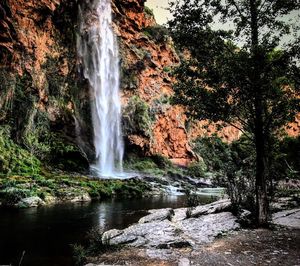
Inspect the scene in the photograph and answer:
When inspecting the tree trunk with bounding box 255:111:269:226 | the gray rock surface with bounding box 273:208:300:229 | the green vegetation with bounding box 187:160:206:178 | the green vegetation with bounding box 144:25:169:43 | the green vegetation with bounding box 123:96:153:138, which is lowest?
the gray rock surface with bounding box 273:208:300:229

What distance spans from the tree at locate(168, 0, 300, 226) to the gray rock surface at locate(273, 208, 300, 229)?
1142mm

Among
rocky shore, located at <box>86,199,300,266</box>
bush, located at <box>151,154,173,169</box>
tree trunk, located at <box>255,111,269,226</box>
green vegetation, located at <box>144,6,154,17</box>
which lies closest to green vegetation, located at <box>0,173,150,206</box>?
rocky shore, located at <box>86,199,300,266</box>

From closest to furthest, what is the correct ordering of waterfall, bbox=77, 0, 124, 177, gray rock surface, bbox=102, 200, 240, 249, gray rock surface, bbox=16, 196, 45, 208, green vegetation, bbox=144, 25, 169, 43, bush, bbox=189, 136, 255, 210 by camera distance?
gray rock surface, bbox=102, 200, 240, 249, bush, bbox=189, 136, 255, 210, gray rock surface, bbox=16, 196, 45, 208, waterfall, bbox=77, 0, 124, 177, green vegetation, bbox=144, 25, 169, 43

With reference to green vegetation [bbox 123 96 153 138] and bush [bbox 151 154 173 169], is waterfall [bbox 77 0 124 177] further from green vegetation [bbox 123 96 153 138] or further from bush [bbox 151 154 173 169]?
bush [bbox 151 154 173 169]

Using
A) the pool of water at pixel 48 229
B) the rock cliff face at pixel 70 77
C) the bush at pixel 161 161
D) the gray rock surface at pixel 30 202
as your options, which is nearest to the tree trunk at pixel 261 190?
the pool of water at pixel 48 229

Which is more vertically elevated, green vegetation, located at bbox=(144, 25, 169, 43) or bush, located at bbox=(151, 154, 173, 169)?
green vegetation, located at bbox=(144, 25, 169, 43)

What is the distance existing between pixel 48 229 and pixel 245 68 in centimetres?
985

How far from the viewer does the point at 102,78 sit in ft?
172

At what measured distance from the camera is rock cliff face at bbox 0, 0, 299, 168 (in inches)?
1575

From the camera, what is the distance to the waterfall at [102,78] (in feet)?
162

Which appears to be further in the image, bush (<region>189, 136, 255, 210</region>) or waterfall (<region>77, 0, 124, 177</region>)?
waterfall (<region>77, 0, 124, 177</region>)

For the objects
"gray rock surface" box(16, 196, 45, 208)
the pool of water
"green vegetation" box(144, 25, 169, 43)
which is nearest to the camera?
the pool of water

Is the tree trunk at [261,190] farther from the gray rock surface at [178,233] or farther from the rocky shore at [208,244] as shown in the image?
the gray rock surface at [178,233]

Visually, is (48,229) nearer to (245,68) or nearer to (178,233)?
(178,233)
